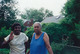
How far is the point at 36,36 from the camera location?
297cm

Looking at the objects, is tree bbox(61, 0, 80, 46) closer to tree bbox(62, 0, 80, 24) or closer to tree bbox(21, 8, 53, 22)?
tree bbox(62, 0, 80, 24)

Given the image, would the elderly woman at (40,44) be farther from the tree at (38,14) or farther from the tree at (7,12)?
the tree at (38,14)

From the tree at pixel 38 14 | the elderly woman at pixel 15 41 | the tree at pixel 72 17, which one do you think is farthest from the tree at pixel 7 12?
the tree at pixel 38 14

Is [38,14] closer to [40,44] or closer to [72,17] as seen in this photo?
[72,17]

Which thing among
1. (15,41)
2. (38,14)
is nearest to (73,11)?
(15,41)

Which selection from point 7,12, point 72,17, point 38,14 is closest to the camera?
point 72,17

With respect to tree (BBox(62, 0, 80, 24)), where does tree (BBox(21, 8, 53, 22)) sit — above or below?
above

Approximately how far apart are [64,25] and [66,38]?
4.60 ft

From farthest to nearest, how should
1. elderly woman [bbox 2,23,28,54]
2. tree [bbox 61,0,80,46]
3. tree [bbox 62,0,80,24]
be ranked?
tree [bbox 62,0,80,24] < tree [bbox 61,0,80,46] < elderly woman [bbox 2,23,28,54]

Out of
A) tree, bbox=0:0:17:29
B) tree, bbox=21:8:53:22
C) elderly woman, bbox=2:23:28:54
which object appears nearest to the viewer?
elderly woman, bbox=2:23:28:54

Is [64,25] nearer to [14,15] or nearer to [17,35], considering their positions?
[14,15]

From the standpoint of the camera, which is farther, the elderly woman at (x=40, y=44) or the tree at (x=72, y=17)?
the tree at (x=72, y=17)

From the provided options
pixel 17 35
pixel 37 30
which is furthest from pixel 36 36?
pixel 17 35

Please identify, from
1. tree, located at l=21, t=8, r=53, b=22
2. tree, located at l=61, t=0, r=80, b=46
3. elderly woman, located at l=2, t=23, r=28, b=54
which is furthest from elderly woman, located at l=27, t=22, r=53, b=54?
tree, located at l=21, t=8, r=53, b=22
